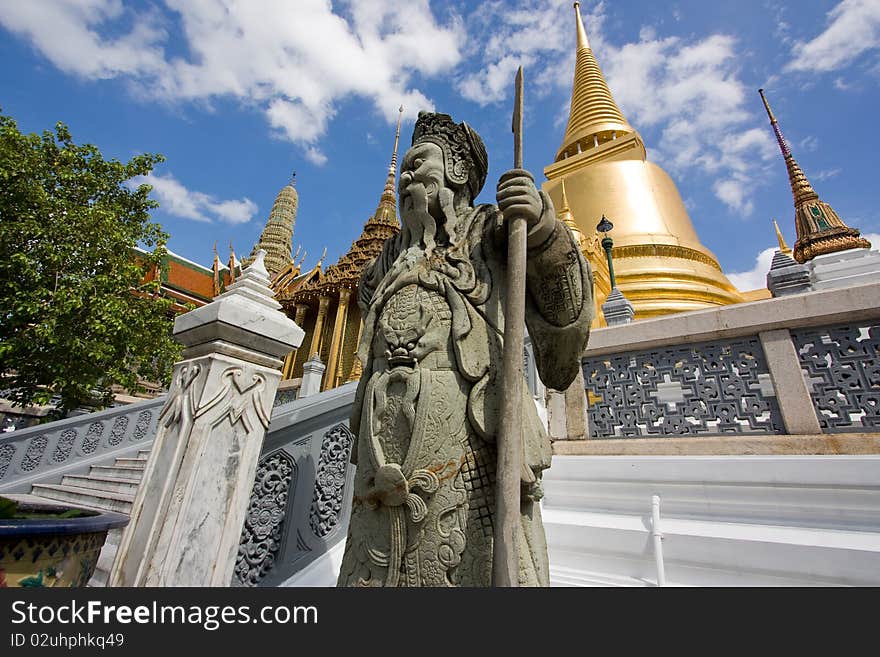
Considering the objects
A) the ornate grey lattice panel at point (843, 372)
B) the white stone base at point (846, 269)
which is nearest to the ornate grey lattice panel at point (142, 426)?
the ornate grey lattice panel at point (843, 372)

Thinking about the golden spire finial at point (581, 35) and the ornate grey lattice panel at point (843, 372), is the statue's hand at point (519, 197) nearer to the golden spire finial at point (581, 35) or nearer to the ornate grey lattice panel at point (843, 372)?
the ornate grey lattice panel at point (843, 372)

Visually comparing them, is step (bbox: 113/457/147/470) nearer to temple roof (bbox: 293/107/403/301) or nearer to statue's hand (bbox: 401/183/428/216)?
statue's hand (bbox: 401/183/428/216)

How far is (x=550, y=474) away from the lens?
350 cm

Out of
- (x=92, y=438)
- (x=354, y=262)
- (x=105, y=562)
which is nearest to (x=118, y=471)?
(x=92, y=438)

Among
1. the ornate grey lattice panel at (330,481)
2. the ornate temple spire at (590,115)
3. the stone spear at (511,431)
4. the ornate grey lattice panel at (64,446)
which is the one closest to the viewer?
the stone spear at (511,431)

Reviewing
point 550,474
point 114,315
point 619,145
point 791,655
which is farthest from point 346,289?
point 791,655

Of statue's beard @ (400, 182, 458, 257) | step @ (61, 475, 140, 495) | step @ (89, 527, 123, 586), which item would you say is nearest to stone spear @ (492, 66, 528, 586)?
statue's beard @ (400, 182, 458, 257)

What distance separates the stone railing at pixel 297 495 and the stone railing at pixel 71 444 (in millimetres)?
5479

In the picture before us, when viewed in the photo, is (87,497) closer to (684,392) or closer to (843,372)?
(684,392)

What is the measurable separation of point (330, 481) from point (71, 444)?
256 inches

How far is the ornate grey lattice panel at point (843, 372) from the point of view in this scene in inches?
113

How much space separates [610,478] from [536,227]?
2.28m

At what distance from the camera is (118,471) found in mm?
6254

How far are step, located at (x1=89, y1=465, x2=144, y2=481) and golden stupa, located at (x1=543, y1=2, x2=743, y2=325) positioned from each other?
25.6ft
